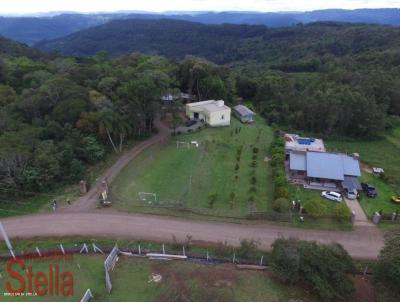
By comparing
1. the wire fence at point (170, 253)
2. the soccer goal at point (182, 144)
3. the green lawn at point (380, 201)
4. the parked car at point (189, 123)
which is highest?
the parked car at point (189, 123)

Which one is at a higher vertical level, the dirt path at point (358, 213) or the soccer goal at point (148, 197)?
the soccer goal at point (148, 197)

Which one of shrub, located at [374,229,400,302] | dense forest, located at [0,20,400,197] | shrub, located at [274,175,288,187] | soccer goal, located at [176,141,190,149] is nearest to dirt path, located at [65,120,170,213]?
dense forest, located at [0,20,400,197]

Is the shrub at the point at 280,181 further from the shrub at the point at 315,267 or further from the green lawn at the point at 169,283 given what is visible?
the green lawn at the point at 169,283

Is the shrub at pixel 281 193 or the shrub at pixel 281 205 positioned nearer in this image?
the shrub at pixel 281 205

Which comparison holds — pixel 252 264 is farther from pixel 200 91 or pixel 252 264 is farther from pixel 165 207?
pixel 200 91

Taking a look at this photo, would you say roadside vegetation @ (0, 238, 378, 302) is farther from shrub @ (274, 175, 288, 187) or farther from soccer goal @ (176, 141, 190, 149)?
soccer goal @ (176, 141, 190, 149)

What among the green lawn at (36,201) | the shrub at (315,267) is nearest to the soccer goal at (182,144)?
the green lawn at (36,201)

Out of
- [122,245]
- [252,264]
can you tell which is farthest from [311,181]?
[122,245]
